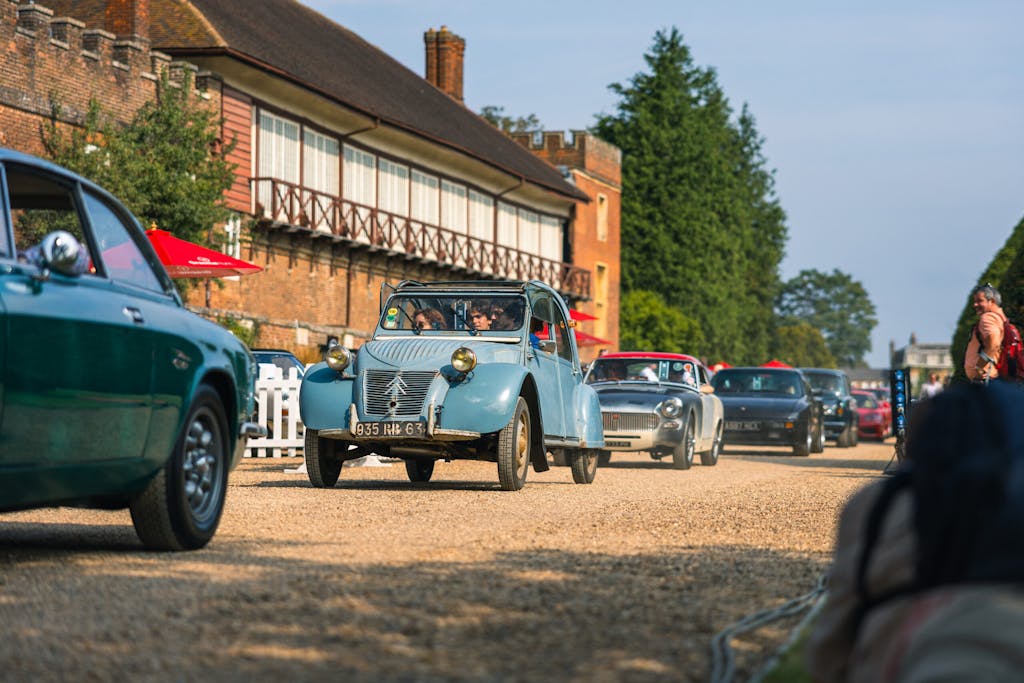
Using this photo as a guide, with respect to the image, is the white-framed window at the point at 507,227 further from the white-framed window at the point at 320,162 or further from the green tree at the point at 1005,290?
the green tree at the point at 1005,290

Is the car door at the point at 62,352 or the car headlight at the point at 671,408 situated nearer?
the car door at the point at 62,352

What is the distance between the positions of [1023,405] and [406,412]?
10.4 m

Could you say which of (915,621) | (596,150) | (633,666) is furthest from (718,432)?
(596,150)

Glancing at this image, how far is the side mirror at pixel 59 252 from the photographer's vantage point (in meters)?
6.82

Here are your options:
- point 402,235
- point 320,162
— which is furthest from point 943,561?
point 402,235

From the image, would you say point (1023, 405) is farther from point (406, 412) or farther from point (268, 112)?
point (268, 112)

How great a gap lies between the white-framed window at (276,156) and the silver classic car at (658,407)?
17.9 m

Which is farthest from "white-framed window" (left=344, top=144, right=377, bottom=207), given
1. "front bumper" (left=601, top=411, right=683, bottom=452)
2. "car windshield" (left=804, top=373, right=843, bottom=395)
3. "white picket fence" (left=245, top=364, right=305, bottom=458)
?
"front bumper" (left=601, top=411, right=683, bottom=452)

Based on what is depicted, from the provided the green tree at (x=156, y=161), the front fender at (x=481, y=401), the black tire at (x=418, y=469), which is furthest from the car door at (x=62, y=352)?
the green tree at (x=156, y=161)

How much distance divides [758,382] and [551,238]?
1276 inches

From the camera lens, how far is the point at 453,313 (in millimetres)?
15406

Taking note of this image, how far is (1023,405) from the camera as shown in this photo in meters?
3.71

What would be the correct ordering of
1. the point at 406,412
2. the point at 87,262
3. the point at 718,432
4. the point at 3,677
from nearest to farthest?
the point at 3,677 → the point at 87,262 → the point at 406,412 → the point at 718,432

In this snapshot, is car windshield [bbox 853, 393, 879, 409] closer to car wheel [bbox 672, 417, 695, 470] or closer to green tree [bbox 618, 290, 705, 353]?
car wheel [bbox 672, 417, 695, 470]
